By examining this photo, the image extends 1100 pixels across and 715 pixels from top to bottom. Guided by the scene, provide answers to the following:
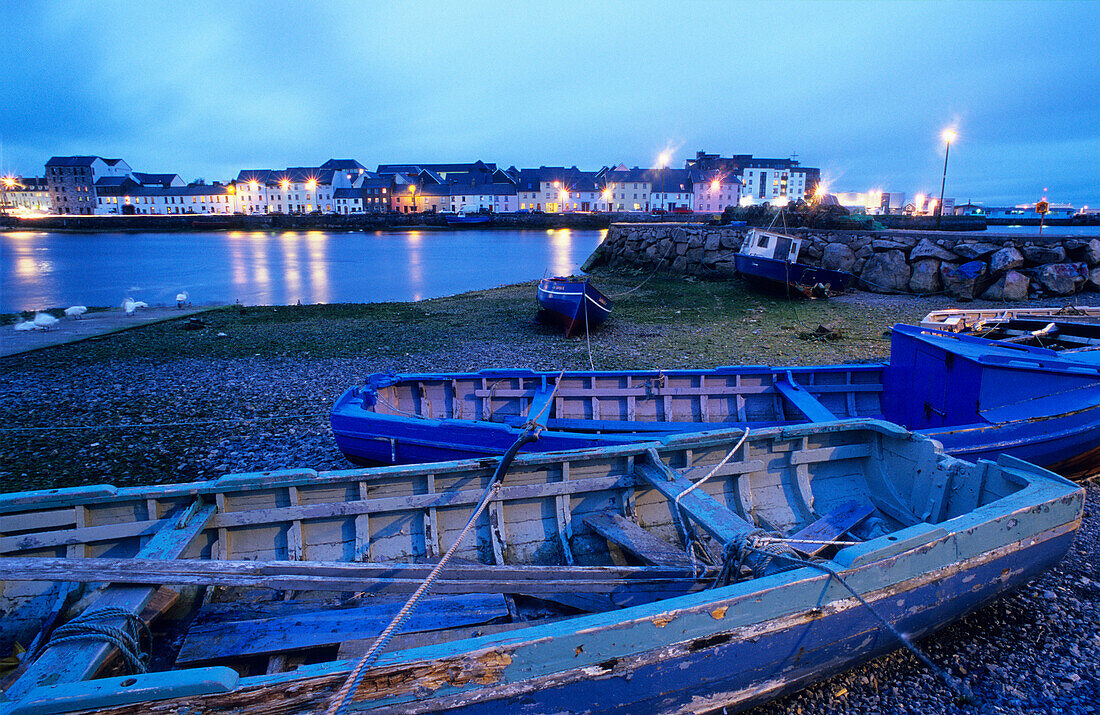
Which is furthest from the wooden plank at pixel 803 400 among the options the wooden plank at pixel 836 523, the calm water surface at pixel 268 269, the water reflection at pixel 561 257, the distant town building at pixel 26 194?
the distant town building at pixel 26 194

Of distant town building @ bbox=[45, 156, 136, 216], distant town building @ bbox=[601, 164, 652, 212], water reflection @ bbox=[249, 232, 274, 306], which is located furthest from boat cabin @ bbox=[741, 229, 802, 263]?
distant town building @ bbox=[45, 156, 136, 216]

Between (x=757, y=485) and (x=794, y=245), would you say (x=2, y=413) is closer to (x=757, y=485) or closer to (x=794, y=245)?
(x=757, y=485)

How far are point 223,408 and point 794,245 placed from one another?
2040cm

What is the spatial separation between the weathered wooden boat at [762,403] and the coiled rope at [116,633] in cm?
334

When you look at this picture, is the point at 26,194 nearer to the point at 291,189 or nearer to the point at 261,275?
the point at 291,189

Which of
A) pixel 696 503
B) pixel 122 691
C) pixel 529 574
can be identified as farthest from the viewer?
pixel 696 503

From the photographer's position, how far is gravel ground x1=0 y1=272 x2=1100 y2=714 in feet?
13.2

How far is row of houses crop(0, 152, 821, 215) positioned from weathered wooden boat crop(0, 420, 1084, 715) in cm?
10834

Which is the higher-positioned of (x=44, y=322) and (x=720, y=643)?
(x=720, y=643)

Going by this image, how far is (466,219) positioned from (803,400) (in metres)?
104

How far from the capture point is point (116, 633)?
2943 millimetres

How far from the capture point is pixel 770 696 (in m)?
3.37

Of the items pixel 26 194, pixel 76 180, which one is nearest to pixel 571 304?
pixel 76 180

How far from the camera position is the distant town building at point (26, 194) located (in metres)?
136
